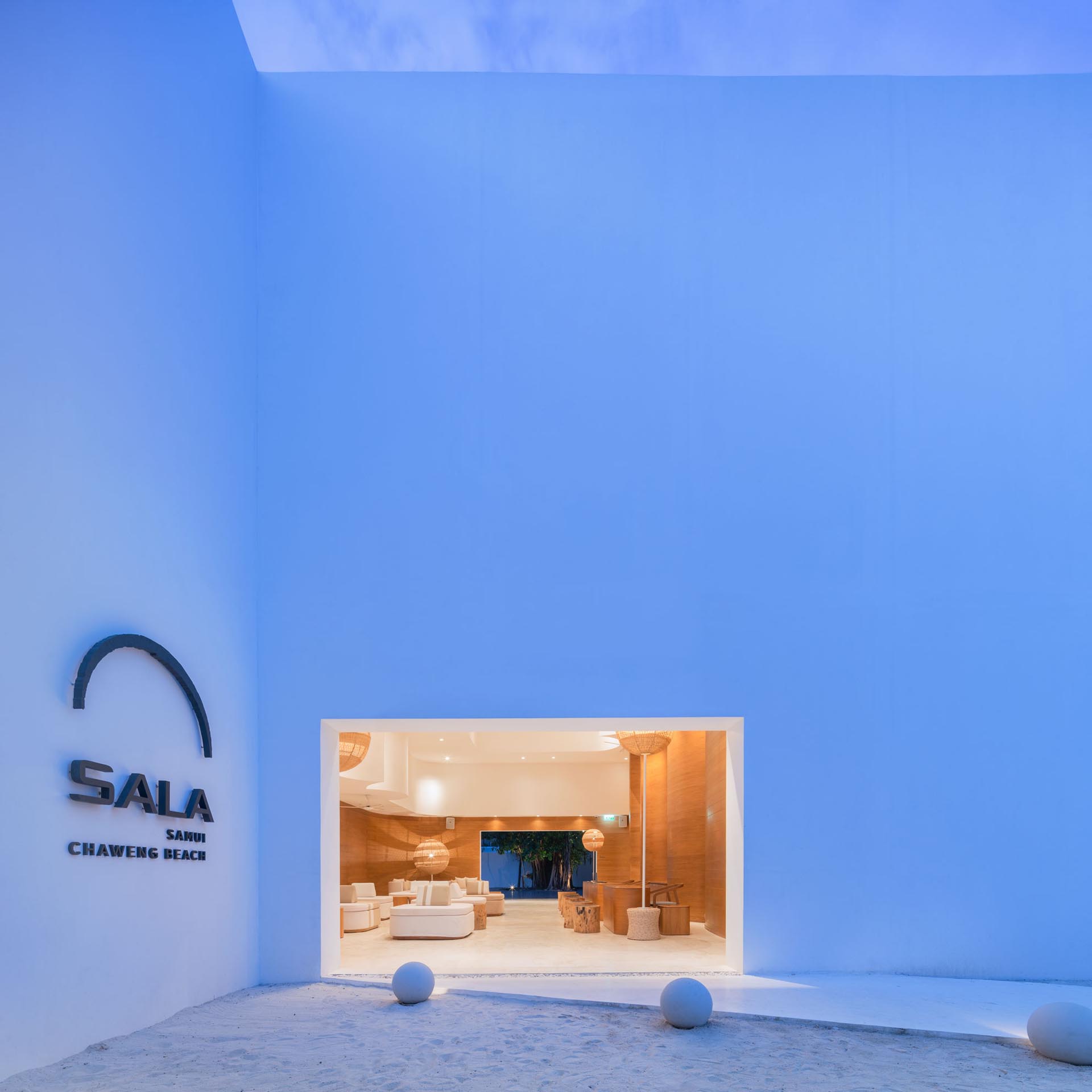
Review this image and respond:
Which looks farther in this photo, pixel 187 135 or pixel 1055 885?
pixel 1055 885

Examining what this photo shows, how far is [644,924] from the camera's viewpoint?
12.0 metres

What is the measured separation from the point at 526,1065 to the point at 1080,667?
670 cm

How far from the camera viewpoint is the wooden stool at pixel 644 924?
11945 millimetres

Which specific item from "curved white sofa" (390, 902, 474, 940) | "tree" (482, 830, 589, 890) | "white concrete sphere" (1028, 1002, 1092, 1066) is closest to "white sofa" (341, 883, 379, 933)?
"curved white sofa" (390, 902, 474, 940)

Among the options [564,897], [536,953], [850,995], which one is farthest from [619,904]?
[850,995]

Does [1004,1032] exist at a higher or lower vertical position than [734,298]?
lower

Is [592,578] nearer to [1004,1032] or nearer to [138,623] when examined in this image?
[138,623]

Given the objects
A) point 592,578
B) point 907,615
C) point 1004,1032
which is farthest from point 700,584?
point 1004,1032

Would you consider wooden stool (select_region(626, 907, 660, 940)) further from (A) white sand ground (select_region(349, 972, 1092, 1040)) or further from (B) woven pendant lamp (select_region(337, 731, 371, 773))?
(B) woven pendant lamp (select_region(337, 731, 371, 773))

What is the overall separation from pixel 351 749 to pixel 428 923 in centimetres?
255

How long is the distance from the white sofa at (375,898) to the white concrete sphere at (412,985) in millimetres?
7410

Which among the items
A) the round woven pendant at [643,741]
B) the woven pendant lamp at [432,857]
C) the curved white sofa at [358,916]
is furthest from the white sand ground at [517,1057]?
the woven pendant lamp at [432,857]

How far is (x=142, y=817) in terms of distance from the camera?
690 centimetres

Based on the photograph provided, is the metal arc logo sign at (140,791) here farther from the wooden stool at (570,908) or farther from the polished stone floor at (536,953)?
the wooden stool at (570,908)
